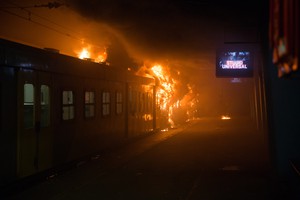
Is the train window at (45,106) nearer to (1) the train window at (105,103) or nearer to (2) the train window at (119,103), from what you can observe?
(1) the train window at (105,103)

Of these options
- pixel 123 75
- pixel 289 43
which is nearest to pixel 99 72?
pixel 123 75

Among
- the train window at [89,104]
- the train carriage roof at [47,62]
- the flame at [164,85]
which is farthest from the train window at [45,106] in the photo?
the flame at [164,85]

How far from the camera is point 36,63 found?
9305 mm

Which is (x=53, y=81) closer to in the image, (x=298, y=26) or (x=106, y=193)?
(x=106, y=193)

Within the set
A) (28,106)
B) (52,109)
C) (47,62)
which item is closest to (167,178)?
(52,109)

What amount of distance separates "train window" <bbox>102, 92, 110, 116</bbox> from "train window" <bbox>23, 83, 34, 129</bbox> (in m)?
5.16

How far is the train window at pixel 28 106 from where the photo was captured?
8.85 metres

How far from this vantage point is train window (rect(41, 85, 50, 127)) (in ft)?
31.8

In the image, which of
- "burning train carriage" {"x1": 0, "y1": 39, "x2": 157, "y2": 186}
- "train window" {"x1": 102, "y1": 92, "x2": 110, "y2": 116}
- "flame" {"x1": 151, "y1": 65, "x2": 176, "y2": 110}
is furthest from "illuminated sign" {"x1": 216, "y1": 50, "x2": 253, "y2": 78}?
"train window" {"x1": 102, "y1": 92, "x2": 110, "y2": 116}

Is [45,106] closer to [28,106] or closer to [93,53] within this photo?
[28,106]

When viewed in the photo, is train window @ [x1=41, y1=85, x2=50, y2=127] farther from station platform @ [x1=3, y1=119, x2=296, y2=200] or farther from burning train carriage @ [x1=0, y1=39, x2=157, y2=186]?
station platform @ [x1=3, y1=119, x2=296, y2=200]

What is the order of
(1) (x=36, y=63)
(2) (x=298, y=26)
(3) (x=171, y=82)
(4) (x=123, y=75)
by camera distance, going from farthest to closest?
(3) (x=171, y=82)
(4) (x=123, y=75)
(1) (x=36, y=63)
(2) (x=298, y=26)

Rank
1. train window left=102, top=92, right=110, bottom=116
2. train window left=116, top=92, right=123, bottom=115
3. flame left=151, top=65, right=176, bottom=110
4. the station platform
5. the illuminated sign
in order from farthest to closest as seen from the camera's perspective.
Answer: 1. flame left=151, top=65, right=176, bottom=110
2. the illuminated sign
3. train window left=116, top=92, right=123, bottom=115
4. train window left=102, top=92, right=110, bottom=116
5. the station platform

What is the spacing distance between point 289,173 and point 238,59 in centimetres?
1157
